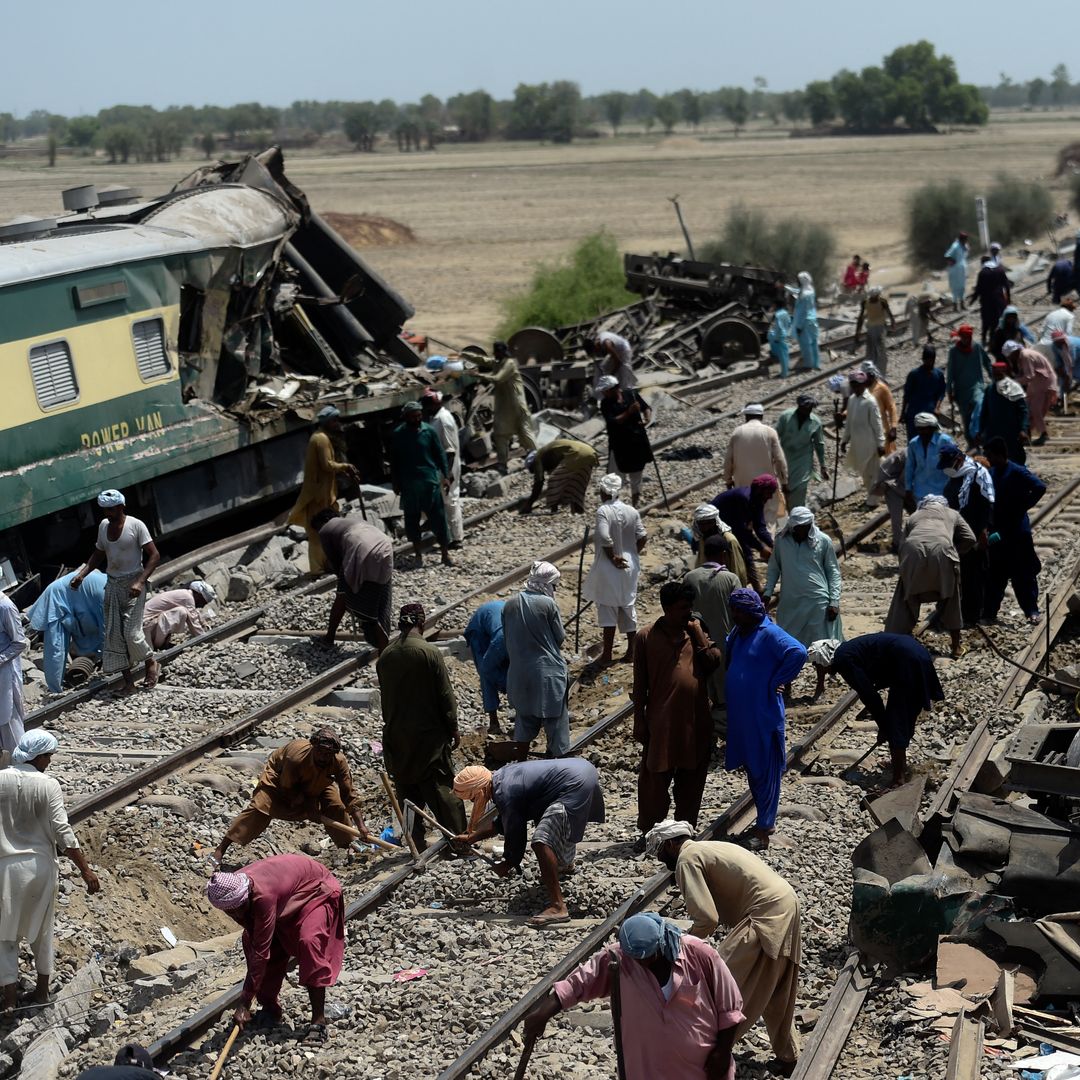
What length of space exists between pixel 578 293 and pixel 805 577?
2159 centimetres

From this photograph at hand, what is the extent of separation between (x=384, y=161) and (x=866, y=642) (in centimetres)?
11694

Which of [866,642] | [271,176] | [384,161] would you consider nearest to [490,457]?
[271,176]

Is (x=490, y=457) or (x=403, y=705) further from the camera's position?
(x=490, y=457)

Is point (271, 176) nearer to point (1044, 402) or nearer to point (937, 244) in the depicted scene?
point (1044, 402)

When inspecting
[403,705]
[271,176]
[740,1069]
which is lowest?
[740,1069]

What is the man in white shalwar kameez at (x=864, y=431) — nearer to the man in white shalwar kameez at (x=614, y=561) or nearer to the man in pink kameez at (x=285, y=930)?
the man in white shalwar kameez at (x=614, y=561)

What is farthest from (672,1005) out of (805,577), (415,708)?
(805,577)

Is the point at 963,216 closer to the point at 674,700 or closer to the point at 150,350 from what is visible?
the point at 150,350

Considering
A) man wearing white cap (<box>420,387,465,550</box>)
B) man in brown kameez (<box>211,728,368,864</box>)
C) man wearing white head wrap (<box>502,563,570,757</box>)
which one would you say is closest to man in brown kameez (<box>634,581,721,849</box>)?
man wearing white head wrap (<box>502,563,570,757</box>)

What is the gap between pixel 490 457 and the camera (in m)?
21.6

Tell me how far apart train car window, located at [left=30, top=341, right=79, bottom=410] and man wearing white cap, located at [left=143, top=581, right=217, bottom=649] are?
7.42 ft

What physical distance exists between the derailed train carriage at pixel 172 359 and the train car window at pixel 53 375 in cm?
2

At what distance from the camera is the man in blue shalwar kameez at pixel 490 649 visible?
10.8 metres

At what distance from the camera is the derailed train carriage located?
14.9 metres
